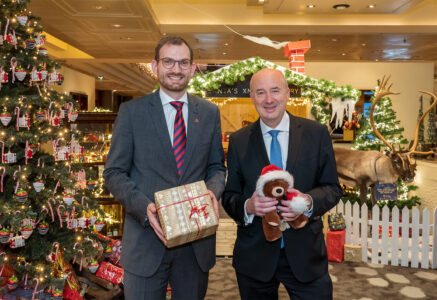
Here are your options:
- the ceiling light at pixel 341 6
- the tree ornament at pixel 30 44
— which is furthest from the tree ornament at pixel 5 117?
the ceiling light at pixel 341 6

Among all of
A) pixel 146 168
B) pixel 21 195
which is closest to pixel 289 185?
pixel 146 168

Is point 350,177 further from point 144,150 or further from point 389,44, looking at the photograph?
point 389,44

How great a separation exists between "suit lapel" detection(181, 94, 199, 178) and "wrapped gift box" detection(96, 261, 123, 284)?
1884 mm

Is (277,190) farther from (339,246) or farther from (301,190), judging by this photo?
(339,246)

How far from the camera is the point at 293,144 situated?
6.39ft

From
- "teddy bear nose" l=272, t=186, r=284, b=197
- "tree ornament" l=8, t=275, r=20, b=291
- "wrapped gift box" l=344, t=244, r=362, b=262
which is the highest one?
"teddy bear nose" l=272, t=186, r=284, b=197

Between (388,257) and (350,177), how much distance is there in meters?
1.52

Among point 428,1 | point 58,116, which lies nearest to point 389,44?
point 428,1

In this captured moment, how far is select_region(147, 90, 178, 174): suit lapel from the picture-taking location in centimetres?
183

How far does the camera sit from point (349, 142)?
11828 mm

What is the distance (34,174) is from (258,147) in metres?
2.01

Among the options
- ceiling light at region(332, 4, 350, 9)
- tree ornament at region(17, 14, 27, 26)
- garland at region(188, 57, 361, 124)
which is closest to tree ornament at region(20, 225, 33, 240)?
tree ornament at region(17, 14, 27, 26)

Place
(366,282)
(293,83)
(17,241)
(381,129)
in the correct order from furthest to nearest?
(381,129)
(293,83)
(366,282)
(17,241)

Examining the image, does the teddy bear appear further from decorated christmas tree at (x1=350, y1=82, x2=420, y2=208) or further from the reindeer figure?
decorated christmas tree at (x1=350, y1=82, x2=420, y2=208)
